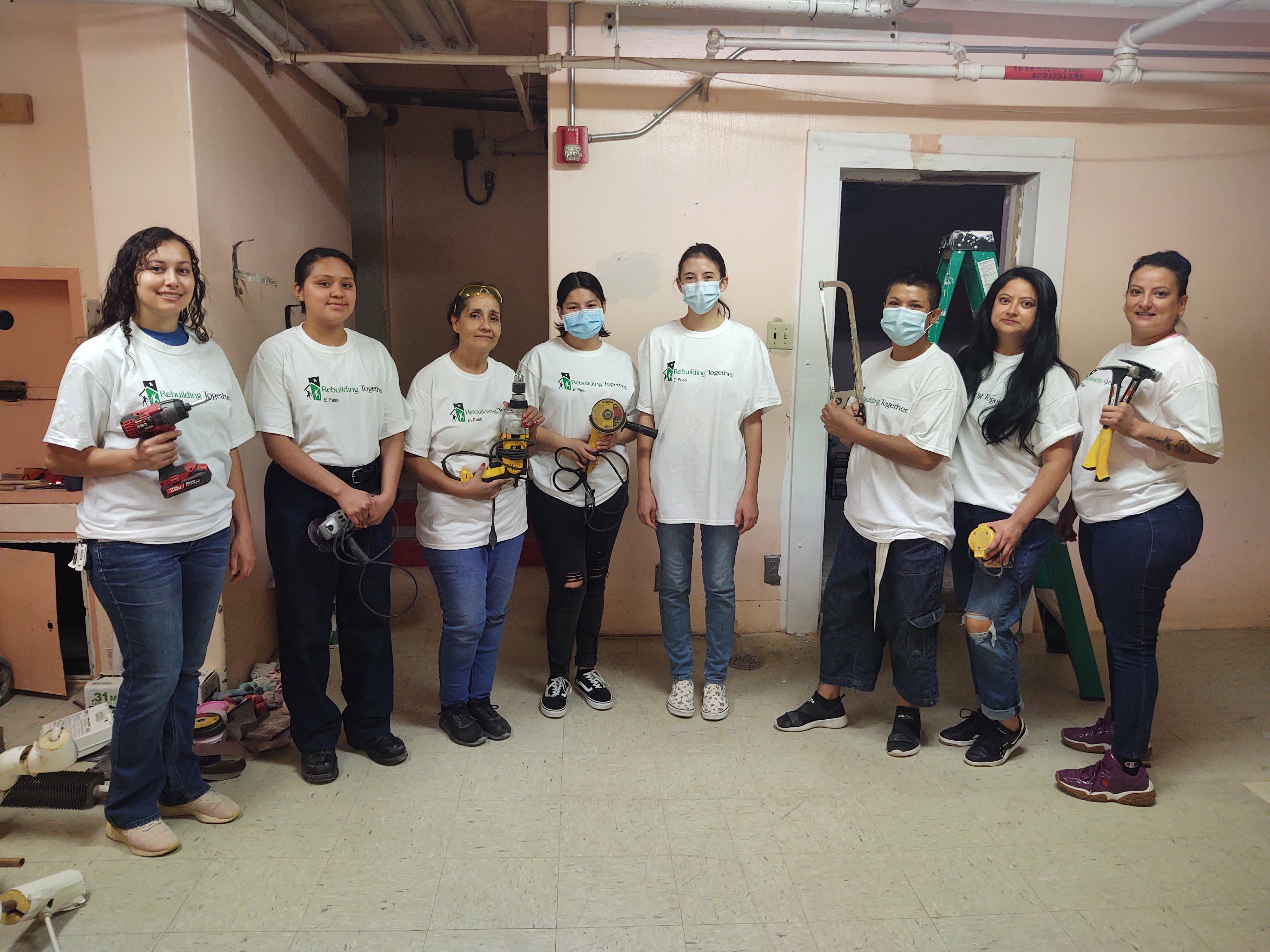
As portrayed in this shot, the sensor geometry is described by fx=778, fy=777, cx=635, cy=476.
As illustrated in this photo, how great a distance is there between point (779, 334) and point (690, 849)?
78.8 inches

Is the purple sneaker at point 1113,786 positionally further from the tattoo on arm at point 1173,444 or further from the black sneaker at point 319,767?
the black sneaker at point 319,767

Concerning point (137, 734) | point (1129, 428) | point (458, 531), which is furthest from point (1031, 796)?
point (137, 734)

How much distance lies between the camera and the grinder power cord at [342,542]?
2061 mm

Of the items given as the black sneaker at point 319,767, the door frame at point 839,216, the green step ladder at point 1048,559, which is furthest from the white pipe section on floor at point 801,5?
the black sneaker at point 319,767

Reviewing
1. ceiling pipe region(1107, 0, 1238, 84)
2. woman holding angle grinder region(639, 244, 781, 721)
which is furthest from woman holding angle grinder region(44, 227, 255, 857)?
ceiling pipe region(1107, 0, 1238, 84)

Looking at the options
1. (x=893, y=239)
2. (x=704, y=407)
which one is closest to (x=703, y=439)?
(x=704, y=407)

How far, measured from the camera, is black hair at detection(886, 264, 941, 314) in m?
2.25

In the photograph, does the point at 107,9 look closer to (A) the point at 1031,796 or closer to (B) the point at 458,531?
(B) the point at 458,531

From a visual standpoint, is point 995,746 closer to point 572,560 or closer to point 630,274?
point 572,560

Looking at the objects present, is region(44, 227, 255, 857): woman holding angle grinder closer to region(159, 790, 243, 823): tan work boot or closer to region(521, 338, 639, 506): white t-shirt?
region(159, 790, 243, 823): tan work boot

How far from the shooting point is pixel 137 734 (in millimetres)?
1854

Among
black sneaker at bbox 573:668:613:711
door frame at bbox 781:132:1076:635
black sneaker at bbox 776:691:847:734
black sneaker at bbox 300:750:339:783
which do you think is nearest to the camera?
black sneaker at bbox 300:750:339:783

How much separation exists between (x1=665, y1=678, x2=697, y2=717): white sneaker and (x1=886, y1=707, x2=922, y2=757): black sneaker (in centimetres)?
64

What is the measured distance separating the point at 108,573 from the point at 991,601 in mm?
2312
